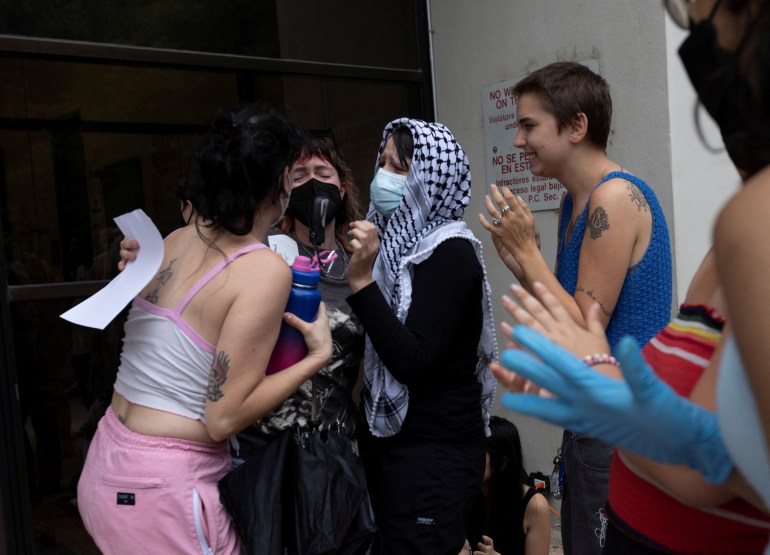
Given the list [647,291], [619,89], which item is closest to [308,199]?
[647,291]

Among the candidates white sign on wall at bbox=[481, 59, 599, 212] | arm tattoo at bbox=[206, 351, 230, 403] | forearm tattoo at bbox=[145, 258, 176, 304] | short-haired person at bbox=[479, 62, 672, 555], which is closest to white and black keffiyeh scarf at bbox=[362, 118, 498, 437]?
short-haired person at bbox=[479, 62, 672, 555]

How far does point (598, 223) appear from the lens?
2164 mm

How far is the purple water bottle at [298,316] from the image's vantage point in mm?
2115

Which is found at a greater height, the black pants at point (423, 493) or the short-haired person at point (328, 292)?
the short-haired person at point (328, 292)

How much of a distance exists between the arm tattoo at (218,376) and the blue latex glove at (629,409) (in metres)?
1.06

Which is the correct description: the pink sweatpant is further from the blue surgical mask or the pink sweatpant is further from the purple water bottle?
the blue surgical mask

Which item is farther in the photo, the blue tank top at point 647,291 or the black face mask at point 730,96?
the blue tank top at point 647,291

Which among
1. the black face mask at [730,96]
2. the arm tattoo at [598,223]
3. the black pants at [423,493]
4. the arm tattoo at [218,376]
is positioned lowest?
the black pants at [423,493]

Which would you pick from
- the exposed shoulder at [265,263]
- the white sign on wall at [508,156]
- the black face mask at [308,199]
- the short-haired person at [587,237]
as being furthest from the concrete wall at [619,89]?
the exposed shoulder at [265,263]

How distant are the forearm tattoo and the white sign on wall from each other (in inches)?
101

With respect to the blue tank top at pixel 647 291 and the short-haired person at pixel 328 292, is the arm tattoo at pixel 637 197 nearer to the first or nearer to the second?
the blue tank top at pixel 647 291

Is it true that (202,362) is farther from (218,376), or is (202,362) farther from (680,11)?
(680,11)

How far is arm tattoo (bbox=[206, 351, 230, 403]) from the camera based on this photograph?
6.34 feet

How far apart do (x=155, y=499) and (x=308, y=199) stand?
1130mm
